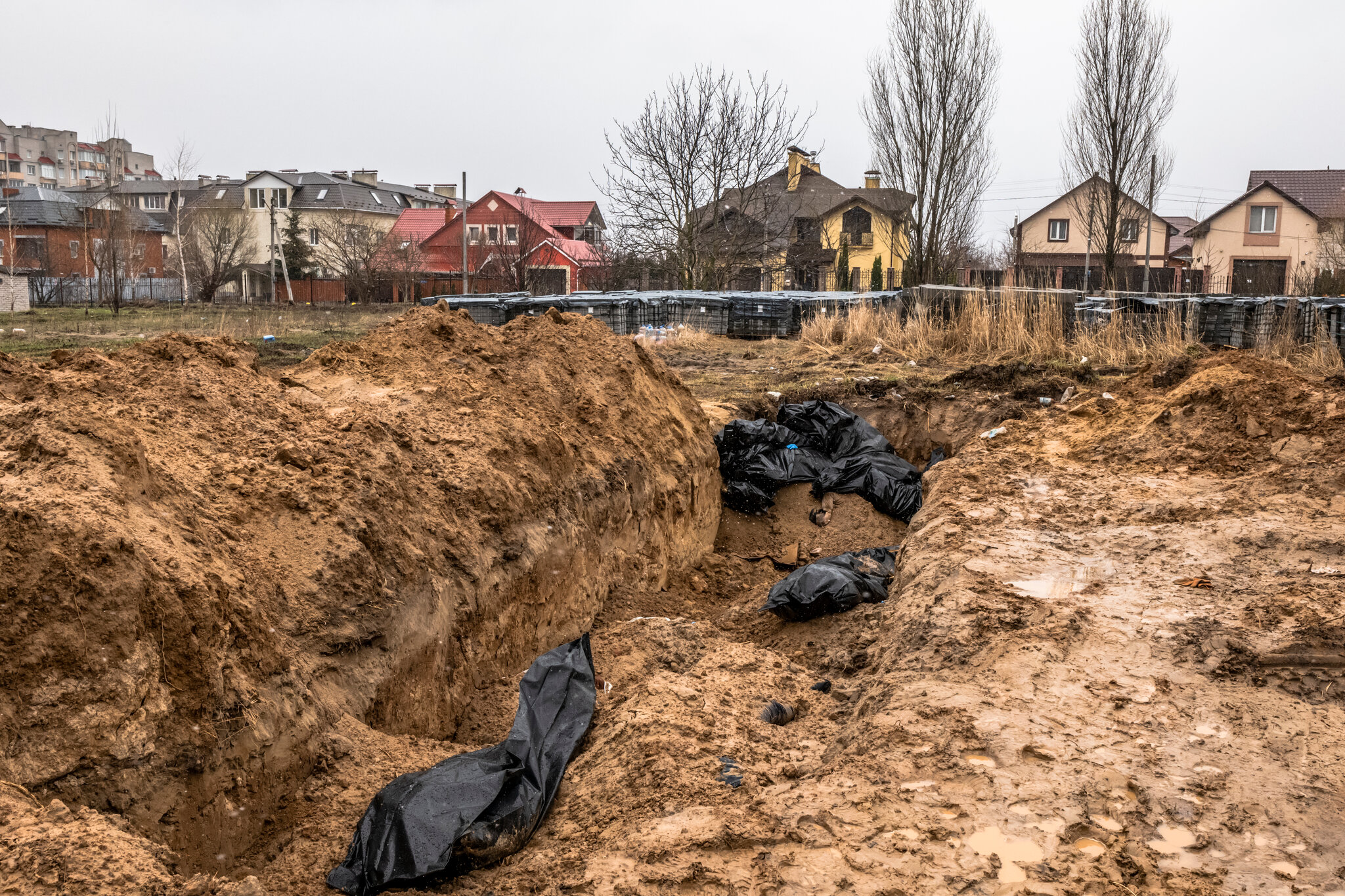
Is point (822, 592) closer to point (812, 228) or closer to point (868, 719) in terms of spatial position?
point (868, 719)

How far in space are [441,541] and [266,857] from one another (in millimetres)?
1748

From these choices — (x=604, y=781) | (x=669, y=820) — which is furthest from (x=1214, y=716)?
(x=604, y=781)

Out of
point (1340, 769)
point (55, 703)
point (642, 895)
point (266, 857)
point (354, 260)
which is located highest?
point (354, 260)

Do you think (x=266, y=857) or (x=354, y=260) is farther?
(x=354, y=260)

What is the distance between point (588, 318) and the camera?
8.26 meters

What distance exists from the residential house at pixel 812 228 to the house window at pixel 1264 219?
50.7 ft

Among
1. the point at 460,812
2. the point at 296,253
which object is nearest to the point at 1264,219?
the point at 296,253

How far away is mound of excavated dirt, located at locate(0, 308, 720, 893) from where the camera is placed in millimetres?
2629

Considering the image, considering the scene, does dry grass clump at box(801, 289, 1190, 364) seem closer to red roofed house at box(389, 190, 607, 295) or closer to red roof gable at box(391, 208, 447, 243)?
red roofed house at box(389, 190, 607, 295)

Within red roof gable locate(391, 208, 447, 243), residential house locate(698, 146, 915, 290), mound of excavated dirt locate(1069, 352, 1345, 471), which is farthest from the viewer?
red roof gable locate(391, 208, 447, 243)

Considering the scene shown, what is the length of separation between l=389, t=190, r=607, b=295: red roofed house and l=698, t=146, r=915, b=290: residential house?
21.2ft

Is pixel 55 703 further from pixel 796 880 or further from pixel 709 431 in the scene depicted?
pixel 709 431

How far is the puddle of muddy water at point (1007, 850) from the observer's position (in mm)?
2369

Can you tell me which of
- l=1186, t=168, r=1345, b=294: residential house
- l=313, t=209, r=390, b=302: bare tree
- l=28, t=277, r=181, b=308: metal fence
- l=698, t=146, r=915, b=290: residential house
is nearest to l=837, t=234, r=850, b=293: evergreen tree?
l=698, t=146, r=915, b=290: residential house
